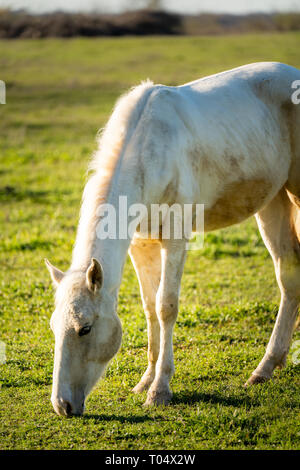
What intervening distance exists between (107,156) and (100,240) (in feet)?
2.32

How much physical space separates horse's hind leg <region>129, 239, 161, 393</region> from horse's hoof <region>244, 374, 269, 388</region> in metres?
0.80

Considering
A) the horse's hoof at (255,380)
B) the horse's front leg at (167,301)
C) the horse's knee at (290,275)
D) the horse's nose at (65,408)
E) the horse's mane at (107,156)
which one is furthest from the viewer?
the horse's knee at (290,275)

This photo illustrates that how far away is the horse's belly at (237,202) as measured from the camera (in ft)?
18.1

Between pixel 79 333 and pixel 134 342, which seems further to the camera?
pixel 134 342

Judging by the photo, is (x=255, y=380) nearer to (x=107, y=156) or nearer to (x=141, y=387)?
(x=141, y=387)

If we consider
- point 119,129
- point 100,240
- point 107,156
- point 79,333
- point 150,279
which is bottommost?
point 79,333

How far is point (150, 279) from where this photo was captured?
551 cm

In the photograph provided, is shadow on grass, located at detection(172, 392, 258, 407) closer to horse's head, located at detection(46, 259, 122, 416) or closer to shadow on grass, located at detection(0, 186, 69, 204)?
horse's head, located at detection(46, 259, 122, 416)

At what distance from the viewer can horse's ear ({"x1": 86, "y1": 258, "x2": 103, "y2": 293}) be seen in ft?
13.3

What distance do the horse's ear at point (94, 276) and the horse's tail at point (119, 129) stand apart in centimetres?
89

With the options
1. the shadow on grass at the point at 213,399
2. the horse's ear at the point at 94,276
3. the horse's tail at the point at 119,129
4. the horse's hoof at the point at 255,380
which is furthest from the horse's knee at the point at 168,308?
the horse's tail at the point at 119,129

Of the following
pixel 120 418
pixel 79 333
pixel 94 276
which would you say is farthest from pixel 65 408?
pixel 94 276

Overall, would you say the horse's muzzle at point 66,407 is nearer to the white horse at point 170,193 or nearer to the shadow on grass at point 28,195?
the white horse at point 170,193

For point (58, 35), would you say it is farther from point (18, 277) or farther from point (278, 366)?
point (278, 366)
